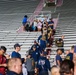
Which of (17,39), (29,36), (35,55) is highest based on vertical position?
(29,36)

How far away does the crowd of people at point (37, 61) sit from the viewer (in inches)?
147

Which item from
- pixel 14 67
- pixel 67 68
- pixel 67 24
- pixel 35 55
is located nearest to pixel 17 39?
pixel 67 24

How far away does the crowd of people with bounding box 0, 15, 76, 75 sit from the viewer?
374cm

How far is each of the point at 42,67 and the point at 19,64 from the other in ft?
11.9

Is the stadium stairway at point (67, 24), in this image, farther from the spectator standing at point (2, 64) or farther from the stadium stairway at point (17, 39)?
the spectator standing at point (2, 64)

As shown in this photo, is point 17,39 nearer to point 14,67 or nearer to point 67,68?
point 14,67

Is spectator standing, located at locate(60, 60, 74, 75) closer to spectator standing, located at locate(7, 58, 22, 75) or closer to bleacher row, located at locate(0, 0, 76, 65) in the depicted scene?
spectator standing, located at locate(7, 58, 22, 75)

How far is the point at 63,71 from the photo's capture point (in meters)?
3.59

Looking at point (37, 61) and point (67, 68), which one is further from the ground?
point (67, 68)

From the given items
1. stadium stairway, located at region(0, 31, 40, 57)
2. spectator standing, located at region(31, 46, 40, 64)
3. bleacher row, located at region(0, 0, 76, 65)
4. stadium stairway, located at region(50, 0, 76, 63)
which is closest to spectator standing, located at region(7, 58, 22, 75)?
spectator standing, located at region(31, 46, 40, 64)

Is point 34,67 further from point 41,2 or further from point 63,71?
point 41,2

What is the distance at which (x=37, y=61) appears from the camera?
8328mm

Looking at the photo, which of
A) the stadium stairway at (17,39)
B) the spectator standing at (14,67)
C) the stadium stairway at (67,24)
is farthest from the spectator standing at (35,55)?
the spectator standing at (14,67)

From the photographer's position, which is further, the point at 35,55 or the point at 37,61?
the point at 35,55
